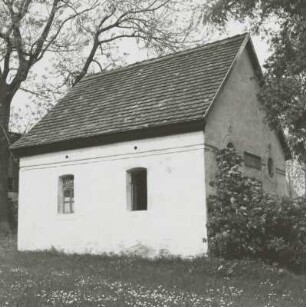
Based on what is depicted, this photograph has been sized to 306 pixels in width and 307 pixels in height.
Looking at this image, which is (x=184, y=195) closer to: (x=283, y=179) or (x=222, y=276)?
(x=222, y=276)

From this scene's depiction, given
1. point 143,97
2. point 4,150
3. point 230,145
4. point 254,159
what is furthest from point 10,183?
point 230,145

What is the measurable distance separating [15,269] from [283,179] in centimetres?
1162

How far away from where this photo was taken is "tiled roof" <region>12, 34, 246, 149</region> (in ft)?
56.8

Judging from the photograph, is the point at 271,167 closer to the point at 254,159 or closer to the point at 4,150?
the point at 254,159

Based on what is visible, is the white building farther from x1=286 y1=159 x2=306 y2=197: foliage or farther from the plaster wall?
x1=286 y1=159 x2=306 y2=197: foliage

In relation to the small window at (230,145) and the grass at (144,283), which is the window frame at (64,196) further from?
the small window at (230,145)

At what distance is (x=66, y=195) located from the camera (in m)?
20.1

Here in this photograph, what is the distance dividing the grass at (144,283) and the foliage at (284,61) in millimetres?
5091

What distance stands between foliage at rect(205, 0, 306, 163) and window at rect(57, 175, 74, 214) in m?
7.82

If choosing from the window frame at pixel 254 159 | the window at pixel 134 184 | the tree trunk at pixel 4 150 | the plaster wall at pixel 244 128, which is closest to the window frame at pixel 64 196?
the window at pixel 134 184

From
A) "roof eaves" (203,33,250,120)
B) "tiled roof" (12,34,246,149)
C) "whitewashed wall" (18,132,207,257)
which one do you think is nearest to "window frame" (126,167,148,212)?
"whitewashed wall" (18,132,207,257)

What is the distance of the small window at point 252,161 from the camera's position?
734 inches

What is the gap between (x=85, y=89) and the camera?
2314cm

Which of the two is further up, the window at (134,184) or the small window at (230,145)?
the small window at (230,145)
